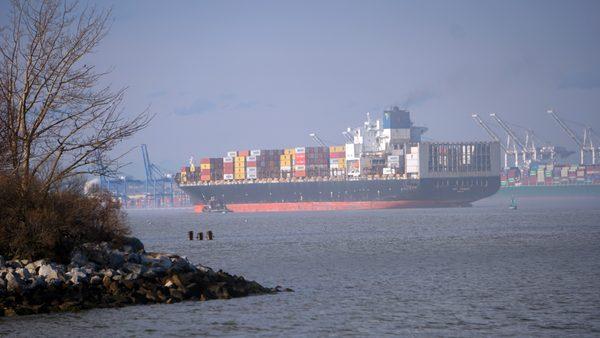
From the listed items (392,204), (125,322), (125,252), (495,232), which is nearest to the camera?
(125,322)

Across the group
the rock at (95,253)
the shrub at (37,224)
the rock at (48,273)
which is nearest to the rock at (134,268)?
the rock at (95,253)

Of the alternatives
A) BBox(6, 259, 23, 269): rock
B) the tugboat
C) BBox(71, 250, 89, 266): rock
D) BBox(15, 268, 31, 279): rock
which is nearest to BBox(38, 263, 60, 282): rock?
BBox(15, 268, 31, 279): rock

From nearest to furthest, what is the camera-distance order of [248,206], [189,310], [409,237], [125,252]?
[189,310]
[125,252]
[409,237]
[248,206]

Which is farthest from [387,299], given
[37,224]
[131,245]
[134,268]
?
[37,224]

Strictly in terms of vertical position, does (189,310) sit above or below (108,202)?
below

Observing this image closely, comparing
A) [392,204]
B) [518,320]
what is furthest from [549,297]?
[392,204]

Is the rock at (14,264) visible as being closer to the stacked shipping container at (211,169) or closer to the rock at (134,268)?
the rock at (134,268)

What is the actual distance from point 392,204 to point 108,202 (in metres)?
100

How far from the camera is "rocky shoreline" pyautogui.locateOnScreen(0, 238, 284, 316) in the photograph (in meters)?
21.5

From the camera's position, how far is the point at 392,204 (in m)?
128

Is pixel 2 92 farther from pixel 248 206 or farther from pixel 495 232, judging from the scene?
pixel 248 206

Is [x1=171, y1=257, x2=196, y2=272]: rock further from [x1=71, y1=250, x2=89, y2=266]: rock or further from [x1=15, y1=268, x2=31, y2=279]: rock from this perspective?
[x1=15, y1=268, x2=31, y2=279]: rock

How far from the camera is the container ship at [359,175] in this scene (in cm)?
12644

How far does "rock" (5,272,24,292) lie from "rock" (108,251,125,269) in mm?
2969
